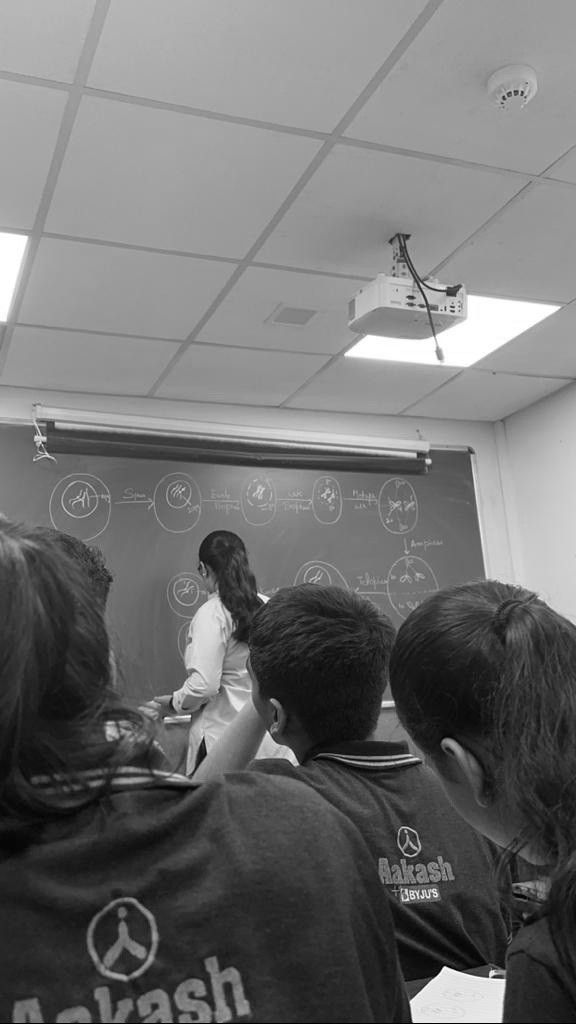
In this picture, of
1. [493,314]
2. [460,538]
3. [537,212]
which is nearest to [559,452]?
[460,538]

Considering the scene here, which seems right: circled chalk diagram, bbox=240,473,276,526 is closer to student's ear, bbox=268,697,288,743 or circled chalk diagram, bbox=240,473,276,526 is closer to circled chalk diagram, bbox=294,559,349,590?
circled chalk diagram, bbox=294,559,349,590

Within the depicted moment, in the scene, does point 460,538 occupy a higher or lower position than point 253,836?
higher

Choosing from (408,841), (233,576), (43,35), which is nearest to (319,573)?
(233,576)

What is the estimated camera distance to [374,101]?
78.7 inches

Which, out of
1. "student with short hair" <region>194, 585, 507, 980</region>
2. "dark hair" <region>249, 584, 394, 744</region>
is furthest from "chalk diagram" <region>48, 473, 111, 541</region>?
"dark hair" <region>249, 584, 394, 744</region>

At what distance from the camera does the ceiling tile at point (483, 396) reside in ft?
13.0

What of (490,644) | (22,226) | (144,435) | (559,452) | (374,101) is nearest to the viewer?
(490,644)

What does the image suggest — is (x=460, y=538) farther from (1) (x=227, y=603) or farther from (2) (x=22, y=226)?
(2) (x=22, y=226)

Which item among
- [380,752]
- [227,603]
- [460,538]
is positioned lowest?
[380,752]

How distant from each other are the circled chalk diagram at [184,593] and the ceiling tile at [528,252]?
1.83 metres

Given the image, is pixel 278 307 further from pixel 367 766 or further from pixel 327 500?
pixel 367 766

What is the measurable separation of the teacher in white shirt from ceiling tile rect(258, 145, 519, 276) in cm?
121

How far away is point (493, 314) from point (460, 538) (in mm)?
1549

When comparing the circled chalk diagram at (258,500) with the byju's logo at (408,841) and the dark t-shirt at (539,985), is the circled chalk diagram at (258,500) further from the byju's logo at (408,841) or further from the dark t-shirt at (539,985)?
the dark t-shirt at (539,985)
